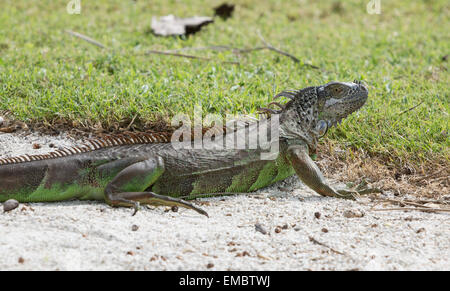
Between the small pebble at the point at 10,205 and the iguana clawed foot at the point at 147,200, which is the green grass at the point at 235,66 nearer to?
the iguana clawed foot at the point at 147,200

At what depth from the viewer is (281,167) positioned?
4.70 m

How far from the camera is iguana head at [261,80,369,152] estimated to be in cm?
479

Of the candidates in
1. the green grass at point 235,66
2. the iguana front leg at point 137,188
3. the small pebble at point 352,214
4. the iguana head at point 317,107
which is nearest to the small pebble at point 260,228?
the iguana front leg at point 137,188

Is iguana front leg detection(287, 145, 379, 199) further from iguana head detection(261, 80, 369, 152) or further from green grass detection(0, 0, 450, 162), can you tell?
green grass detection(0, 0, 450, 162)

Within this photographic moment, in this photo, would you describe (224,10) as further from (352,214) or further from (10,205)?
(10,205)

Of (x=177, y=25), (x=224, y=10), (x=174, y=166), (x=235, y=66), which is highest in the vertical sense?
(x=224, y=10)

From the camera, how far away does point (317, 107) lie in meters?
4.84

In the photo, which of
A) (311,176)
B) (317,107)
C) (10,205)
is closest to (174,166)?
(311,176)

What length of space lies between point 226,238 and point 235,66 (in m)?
3.94

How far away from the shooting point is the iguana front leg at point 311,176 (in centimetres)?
449

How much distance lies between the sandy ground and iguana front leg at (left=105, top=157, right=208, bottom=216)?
0.24 ft
